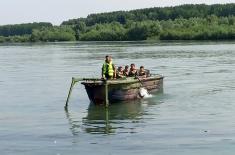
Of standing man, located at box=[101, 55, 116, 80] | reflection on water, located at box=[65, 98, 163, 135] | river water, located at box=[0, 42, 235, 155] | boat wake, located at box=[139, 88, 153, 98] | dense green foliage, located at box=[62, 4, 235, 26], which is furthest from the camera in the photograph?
dense green foliage, located at box=[62, 4, 235, 26]

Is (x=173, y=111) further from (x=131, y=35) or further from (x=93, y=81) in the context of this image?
(x=131, y=35)

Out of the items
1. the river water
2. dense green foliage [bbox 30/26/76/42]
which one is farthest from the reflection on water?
dense green foliage [bbox 30/26/76/42]

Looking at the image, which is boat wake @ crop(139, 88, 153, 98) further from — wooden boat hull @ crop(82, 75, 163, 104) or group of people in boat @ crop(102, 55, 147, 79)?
group of people in boat @ crop(102, 55, 147, 79)

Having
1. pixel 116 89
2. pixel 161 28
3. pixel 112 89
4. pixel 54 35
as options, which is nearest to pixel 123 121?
pixel 112 89

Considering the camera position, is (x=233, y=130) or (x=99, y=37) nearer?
(x=233, y=130)

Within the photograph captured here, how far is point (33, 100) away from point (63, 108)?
3817mm

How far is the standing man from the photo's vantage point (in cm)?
2691

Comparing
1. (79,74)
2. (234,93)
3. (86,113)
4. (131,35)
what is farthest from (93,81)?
(131,35)

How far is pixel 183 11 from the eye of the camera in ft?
604

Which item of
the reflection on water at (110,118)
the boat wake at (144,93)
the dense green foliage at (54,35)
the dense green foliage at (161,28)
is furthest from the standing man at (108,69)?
the dense green foliage at (54,35)

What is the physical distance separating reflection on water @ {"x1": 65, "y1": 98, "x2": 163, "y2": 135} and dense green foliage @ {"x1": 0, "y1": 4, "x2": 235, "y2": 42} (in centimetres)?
8943

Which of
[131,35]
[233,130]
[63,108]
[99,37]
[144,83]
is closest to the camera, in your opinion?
[233,130]

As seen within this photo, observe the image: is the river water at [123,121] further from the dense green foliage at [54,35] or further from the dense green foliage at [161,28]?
the dense green foliage at [54,35]

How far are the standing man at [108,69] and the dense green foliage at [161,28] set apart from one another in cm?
8912
